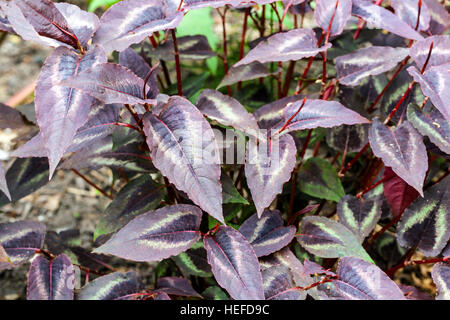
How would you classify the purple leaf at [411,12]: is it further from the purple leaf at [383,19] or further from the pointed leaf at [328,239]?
the pointed leaf at [328,239]

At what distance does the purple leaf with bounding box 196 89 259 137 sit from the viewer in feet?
2.87

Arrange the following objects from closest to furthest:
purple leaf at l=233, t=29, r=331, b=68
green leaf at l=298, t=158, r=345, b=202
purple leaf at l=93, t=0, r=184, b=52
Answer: purple leaf at l=93, t=0, r=184, b=52 < purple leaf at l=233, t=29, r=331, b=68 < green leaf at l=298, t=158, r=345, b=202

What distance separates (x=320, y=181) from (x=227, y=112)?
388mm

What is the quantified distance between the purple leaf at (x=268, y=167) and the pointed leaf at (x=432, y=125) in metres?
0.30

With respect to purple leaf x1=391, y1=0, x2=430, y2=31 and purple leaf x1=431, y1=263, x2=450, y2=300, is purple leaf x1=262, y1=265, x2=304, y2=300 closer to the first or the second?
purple leaf x1=431, y1=263, x2=450, y2=300

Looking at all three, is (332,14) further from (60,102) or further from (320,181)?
(60,102)

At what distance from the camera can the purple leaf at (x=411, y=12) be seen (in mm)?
1116

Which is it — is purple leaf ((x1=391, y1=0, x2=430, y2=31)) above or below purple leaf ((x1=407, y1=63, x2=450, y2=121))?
above

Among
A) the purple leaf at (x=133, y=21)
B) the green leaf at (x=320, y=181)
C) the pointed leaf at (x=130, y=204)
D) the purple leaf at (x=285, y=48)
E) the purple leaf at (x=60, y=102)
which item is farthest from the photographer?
the green leaf at (x=320, y=181)

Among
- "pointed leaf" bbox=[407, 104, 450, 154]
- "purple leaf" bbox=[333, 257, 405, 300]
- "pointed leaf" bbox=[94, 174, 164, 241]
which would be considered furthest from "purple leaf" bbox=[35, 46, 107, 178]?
"pointed leaf" bbox=[407, 104, 450, 154]

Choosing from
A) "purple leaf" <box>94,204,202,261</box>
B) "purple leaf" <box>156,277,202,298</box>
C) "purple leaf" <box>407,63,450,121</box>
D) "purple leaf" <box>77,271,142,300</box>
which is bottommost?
"purple leaf" <box>156,277,202,298</box>

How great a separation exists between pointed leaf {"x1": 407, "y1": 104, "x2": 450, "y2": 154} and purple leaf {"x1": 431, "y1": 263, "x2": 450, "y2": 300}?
0.25m

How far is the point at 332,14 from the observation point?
Result: 1.00 meters

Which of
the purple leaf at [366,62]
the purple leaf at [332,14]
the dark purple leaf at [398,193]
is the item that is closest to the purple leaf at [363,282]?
the dark purple leaf at [398,193]
